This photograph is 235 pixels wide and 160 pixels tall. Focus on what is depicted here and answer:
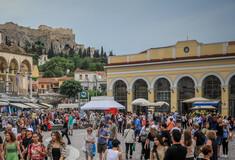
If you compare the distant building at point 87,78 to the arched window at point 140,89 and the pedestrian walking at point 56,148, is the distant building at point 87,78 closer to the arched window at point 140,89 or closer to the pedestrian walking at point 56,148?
the arched window at point 140,89

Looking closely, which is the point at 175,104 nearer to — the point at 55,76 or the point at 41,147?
the point at 41,147

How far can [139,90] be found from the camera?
1490 inches

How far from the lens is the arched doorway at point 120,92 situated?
127 feet

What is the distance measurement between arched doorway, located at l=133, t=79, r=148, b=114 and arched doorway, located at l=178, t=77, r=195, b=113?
12.3 ft

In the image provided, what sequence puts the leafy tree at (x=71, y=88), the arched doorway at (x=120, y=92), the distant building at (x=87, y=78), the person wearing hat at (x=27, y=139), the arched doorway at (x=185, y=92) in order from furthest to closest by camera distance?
the distant building at (x=87, y=78), the leafy tree at (x=71, y=88), the arched doorway at (x=120, y=92), the arched doorway at (x=185, y=92), the person wearing hat at (x=27, y=139)

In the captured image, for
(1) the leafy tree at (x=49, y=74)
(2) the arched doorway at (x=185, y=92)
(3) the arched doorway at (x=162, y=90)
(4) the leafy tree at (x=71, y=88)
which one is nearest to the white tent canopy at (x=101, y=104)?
(3) the arched doorway at (x=162, y=90)

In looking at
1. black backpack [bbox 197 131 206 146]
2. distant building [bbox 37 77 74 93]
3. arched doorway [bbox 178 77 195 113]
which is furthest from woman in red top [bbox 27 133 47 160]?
distant building [bbox 37 77 74 93]

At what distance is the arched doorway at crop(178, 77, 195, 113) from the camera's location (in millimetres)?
34781

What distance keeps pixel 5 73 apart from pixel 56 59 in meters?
77.0

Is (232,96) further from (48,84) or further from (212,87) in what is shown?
(48,84)

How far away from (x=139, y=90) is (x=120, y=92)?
233cm

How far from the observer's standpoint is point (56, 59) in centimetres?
12369

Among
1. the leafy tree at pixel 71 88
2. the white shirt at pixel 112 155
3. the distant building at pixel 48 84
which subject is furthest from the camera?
the distant building at pixel 48 84

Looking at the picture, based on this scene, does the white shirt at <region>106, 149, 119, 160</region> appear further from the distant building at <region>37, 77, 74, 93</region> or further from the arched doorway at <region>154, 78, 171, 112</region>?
the distant building at <region>37, 77, 74, 93</region>
